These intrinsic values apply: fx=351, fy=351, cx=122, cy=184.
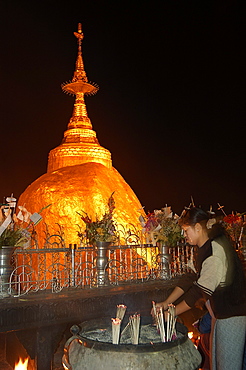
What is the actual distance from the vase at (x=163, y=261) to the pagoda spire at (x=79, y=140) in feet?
16.1

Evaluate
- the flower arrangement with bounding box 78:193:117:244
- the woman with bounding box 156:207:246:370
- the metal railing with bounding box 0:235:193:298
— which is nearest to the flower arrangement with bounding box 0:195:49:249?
the metal railing with bounding box 0:235:193:298

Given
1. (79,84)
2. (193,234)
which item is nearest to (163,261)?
(193,234)

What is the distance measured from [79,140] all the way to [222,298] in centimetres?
733

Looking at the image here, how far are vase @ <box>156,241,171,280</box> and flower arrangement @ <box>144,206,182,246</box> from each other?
0.06m

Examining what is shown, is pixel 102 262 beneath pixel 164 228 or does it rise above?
beneath

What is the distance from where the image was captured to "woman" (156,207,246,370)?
2145 mm

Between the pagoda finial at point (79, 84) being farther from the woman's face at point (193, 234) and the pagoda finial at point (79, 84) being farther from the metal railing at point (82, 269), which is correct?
the woman's face at point (193, 234)

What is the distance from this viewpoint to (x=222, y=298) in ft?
7.08

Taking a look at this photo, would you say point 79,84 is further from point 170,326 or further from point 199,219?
point 170,326

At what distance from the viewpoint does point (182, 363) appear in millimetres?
1529

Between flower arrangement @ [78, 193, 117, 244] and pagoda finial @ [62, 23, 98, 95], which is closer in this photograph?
flower arrangement @ [78, 193, 117, 244]

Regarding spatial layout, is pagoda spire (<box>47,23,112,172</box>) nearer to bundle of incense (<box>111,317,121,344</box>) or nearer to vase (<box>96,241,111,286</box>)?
vase (<box>96,241,111,286</box>)

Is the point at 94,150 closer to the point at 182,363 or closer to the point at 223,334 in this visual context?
the point at 223,334

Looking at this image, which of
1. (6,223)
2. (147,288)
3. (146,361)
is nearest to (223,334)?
(146,361)
